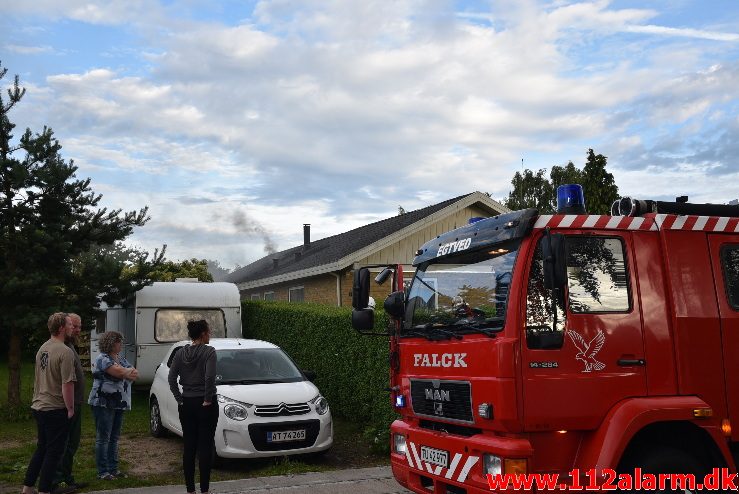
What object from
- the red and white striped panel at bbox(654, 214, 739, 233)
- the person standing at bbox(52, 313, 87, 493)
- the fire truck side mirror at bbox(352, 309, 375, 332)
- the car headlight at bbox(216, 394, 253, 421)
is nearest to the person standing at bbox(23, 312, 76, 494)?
the person standing at bbox(52, 313, 87, 493)

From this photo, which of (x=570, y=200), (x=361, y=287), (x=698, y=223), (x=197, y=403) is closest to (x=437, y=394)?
(x=361, y=287)

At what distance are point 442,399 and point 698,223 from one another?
2521 mm

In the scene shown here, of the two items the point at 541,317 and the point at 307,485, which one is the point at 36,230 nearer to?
the point at 307,485

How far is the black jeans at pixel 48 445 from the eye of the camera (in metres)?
7.30

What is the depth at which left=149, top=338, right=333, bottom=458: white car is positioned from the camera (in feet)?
31.0

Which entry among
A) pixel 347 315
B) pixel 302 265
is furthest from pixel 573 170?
pixel 347 315

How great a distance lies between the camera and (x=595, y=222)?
19.2 feet

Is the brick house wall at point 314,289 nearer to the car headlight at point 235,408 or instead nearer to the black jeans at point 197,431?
the car headlight at point 235,408

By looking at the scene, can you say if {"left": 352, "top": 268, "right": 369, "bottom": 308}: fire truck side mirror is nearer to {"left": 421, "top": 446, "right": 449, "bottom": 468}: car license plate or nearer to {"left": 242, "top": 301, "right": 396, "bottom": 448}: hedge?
{"left": 421, "top": 446, "right": 449, "bottom": 468}: car license plate

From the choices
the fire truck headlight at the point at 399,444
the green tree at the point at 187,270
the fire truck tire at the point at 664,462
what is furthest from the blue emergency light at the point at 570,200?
the green tree at the point at 187,270

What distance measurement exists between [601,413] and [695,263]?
1500mm

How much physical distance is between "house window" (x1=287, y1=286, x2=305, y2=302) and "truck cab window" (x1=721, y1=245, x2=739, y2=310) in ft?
60.4

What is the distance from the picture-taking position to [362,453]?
35.6ft

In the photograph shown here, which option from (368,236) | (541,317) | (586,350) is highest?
(368,236)
